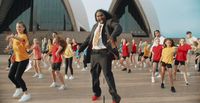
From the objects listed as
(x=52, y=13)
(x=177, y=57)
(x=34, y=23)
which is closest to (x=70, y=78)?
(x=177, y=57)

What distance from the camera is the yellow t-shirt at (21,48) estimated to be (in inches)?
241

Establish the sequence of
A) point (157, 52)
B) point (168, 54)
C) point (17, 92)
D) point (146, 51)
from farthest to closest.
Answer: point (146, 51) < point (157, 52) < point (168, 54) < point (17, 92)

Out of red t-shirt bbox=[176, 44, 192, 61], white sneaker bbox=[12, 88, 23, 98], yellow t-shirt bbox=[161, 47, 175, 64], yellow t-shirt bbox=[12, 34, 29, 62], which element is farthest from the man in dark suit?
red t-shirt bbox=[176, 44, 192, 61]

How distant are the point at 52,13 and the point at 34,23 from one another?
164 inches

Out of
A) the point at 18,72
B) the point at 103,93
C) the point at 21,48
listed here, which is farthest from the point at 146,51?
the point at 18,72

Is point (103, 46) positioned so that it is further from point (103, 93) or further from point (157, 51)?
point (157, 51)

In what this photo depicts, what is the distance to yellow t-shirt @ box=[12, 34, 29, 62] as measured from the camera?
6.11 metres

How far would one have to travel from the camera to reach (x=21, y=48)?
617cm

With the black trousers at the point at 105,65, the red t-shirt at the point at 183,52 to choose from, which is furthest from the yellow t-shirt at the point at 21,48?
the red t-shirt at the point at 183,52

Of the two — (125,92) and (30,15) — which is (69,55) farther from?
(30,15)

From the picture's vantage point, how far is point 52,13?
3684cm

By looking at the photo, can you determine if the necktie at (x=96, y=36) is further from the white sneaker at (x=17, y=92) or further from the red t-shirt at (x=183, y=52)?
the red t-shirt at (x=183, y=52)

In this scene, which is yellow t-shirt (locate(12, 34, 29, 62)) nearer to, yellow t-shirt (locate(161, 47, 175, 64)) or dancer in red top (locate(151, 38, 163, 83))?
yellow t-shirt (locate(161, 47, 175, 64))

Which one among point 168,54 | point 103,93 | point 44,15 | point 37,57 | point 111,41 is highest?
point 44,15
